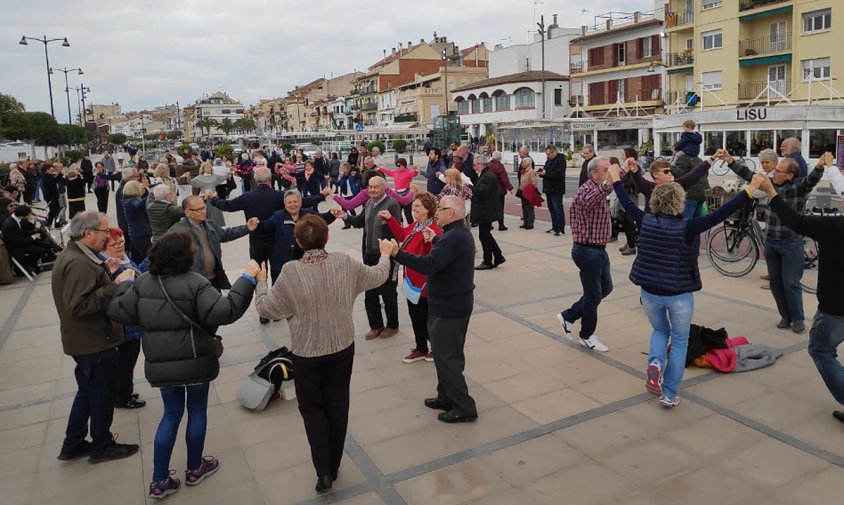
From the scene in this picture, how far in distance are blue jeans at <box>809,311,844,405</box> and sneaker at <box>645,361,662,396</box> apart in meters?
1.08

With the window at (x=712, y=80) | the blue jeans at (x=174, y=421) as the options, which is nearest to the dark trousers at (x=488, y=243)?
the blue jeans at (x=174, y=421)

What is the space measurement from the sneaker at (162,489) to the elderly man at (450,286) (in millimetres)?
1974

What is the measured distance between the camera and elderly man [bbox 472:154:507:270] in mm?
10570

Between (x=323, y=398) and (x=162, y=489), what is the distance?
46.6 inches

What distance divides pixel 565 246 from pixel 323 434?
8.95 m

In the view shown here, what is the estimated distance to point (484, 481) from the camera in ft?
13.8

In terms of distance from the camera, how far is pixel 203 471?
14.3 ft

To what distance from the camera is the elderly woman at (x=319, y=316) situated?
3.78m

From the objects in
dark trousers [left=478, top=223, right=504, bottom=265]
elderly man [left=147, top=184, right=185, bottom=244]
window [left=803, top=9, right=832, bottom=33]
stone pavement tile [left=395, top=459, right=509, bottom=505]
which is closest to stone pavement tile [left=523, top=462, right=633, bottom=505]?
stone pavement tile [left=395, top=459, right=509, bottom=505]

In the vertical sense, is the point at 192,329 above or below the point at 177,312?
below

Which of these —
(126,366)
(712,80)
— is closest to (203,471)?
(126,366)

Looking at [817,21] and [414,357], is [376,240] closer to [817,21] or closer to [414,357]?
[414,357]

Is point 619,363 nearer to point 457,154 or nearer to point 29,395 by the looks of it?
point 29,395

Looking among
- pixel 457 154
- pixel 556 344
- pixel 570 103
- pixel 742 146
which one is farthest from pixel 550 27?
pixel 556 344
